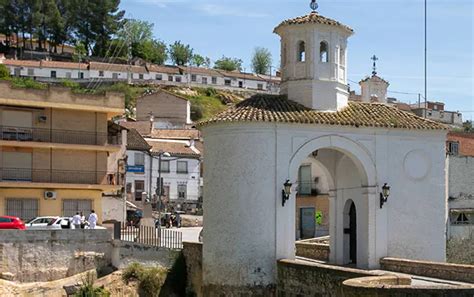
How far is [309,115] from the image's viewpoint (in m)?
29.9

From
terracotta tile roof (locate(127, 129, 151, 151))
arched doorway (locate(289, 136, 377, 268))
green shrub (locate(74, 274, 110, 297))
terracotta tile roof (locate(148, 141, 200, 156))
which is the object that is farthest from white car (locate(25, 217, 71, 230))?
terracotta tile roof (locate(148, 141, 200, 156))

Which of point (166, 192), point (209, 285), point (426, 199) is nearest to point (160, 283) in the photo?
point (209, 285)

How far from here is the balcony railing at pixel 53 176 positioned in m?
40.6

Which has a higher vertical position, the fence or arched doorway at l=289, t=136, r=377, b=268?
arched doorway at l=289, t=136, r=377, b=268

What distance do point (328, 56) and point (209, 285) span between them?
957 centimetres

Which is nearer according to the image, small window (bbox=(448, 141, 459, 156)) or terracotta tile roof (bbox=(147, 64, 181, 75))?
small window (bbox=(448, 141, 459, 156))

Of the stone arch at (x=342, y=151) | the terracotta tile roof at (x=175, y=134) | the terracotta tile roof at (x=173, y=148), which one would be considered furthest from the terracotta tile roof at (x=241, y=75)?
the stone arch at (x=342, y=151)

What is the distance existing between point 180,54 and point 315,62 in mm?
120038

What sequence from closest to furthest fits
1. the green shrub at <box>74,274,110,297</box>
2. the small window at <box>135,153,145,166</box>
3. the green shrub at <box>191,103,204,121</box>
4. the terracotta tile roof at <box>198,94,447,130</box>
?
the terracotta tile roof at <box>198,94,447,130</box>, the green shrub at <box>74,274,110,297</box>, the small window at <box>135,153,145,166</box>, the green shrub at <box>191,103,204,121</box>

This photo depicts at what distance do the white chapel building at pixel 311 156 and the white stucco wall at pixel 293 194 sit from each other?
0.12ft

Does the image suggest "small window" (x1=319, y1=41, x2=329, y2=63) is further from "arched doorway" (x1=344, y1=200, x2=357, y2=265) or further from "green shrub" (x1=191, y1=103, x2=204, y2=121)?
"green shrub" (x1=191, y1=103, x2=204, y2=121)

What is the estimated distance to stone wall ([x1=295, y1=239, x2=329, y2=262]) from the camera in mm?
34062

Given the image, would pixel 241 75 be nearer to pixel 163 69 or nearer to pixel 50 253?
pixel 163 69

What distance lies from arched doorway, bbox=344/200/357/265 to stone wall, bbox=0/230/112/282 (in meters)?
9.58
